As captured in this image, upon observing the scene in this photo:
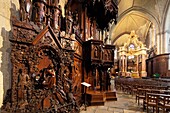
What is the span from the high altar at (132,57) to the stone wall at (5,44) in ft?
73.1

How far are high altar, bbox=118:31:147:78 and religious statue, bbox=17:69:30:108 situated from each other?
872 inches

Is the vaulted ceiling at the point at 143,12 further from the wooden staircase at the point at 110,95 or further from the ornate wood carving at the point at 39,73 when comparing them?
the ornate wood carving at the point at 39,73

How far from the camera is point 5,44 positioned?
248 cm

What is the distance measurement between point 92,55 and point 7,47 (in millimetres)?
3005

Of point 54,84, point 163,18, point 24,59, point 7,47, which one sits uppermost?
point 163,18

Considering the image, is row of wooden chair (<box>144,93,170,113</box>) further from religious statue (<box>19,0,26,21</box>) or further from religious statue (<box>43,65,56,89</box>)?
religious statue (<box>19,0,26,21</box>)

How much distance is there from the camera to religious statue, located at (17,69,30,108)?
2.38 meters

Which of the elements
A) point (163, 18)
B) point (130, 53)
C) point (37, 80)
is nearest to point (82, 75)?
point (37, 80)

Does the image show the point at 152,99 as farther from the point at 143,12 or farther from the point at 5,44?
the point at 143,12

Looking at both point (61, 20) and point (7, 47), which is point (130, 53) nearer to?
point (61, 20)

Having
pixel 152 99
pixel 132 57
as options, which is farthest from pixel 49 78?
pixel 132 57

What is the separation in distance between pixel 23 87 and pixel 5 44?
2.42ft

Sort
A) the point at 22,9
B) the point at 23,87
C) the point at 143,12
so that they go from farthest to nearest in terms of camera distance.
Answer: the point at 143,12 < the point at 22,9 < the point at 23,87

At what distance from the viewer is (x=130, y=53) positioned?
Result: 2628cm
